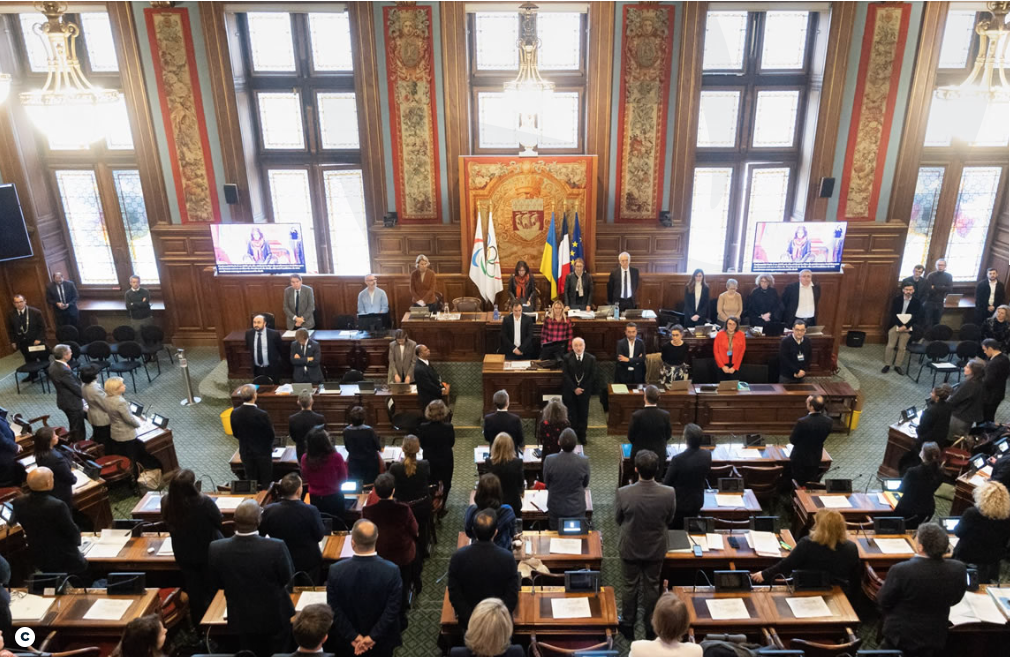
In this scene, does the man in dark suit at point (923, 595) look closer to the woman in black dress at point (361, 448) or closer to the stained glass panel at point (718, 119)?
the woman in black dress at point (361, 448)

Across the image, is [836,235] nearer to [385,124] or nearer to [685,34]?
[685,34]

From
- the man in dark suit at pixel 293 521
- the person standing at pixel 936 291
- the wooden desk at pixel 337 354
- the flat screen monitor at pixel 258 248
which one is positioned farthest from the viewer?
the person standing at pixel 936 291

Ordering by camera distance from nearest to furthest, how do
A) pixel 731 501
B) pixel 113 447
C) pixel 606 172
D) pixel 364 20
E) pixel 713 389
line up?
pixel 731 501 < pixel 113 447 < pixel 713 389 < pixel 364 20 < pixel 606 172

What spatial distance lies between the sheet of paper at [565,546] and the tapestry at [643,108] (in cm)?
727

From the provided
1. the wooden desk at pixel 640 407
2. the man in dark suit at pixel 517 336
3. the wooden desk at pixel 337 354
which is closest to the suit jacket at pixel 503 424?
the wooden desk at pixel 640 407

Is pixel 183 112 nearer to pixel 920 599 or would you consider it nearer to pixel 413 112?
pixel 413 112

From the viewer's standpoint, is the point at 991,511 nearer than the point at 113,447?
Yes

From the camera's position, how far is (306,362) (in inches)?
370

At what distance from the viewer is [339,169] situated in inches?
483

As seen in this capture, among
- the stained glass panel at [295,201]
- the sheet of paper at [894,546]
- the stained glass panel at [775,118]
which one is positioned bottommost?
the sheet of paper at [894,546]

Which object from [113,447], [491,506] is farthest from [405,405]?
[491,506]

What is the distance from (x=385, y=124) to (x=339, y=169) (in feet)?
4.55

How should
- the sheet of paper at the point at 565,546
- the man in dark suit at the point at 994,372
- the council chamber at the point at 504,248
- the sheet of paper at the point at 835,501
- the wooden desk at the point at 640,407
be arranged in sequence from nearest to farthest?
1. the sheet of paper at the point at 565,546
2. the sheet of paper at the point at 835,501
3. the council chamber at the point at 504,248
4. the man in dark suit at the point at 994,372
5. the wooden desk at the point at 640,407

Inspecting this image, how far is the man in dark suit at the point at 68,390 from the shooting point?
7.93 meters
